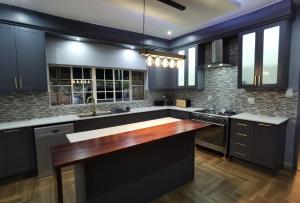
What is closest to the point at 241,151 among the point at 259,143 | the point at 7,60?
the point at 259,143

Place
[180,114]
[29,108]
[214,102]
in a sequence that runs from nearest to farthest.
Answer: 1. [29,108]
2. [214,102]
3. [180,114]

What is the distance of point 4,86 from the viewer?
2.64 metres

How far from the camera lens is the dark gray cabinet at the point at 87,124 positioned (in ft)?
10.2

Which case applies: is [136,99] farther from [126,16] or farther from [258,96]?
Result: [258,96]

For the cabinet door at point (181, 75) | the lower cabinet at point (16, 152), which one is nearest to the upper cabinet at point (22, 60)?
the lower cabinet at point (16, 152)

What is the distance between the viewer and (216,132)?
11.0 feet

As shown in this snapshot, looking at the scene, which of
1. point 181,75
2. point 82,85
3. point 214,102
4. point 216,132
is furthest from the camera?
point 181,75

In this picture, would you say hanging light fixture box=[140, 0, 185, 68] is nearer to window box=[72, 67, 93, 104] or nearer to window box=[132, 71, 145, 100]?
window box=[72, 67, 93, 104]

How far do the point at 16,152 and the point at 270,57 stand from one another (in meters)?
4.47

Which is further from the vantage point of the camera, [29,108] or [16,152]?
[29,108]

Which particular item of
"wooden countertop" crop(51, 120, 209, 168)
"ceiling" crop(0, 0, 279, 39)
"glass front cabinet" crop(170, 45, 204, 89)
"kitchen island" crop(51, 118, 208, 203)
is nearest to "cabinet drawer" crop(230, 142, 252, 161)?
"kitchen island" crop(51, 118, 208, 203)

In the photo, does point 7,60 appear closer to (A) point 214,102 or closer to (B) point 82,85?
(B) point 82,85

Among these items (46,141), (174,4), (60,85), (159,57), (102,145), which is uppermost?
(174,4)

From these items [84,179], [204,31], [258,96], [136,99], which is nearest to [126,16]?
[204,31]
